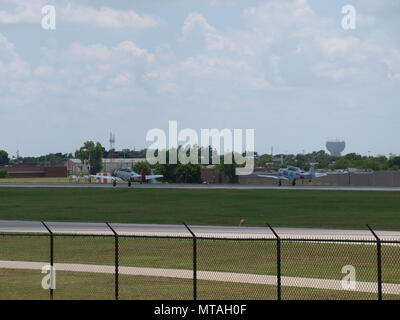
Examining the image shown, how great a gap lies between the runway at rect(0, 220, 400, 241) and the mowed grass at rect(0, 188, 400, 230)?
532 cm

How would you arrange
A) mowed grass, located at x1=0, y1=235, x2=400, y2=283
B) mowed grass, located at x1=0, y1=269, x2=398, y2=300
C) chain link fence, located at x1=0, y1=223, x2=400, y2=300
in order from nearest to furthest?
mowed grass, located at x1=0, y1=269, x2=398, y2=300 → chain link fence, located at x1=0, y1=223, x2=400, y2=300 → mowed grass, located at x1=0, y1=235, x2=400, y2=283

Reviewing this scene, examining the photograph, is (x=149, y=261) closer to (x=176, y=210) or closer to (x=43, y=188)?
(x=176, y=210)

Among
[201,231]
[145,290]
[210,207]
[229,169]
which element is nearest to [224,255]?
[145,290]

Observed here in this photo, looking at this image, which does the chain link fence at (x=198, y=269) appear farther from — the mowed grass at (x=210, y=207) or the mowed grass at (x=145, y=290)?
the mowed grass at (x=210, y=207)

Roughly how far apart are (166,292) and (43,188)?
263 feet

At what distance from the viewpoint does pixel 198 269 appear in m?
33.2

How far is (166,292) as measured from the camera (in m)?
27.1

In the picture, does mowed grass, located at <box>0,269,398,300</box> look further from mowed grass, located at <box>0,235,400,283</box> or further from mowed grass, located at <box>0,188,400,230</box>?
mowed grass, located at <box>0,188,400,230</box>

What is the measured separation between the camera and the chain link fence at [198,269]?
26.2 metres

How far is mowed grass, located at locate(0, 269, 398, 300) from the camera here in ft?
85.2

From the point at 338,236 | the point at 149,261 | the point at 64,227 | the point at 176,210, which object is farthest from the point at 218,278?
the point at 176,210

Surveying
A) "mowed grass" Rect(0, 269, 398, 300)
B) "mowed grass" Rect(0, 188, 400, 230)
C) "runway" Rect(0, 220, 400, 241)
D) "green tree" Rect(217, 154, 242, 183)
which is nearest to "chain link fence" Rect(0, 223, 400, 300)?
"mowed grass" Rect(0, 269, 398, 300)

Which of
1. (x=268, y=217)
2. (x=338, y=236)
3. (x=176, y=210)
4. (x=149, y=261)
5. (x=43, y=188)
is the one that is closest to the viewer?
(x=149, y=261)
